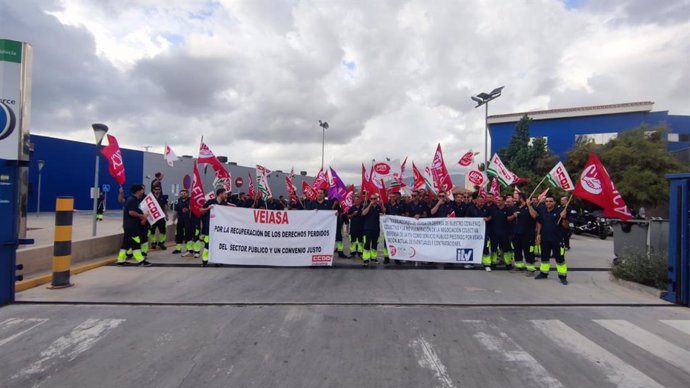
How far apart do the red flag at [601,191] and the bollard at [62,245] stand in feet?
33.5

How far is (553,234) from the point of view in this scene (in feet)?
28.8

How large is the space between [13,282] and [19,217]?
40.4 inches

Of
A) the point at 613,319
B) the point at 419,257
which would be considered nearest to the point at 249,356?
the point at 613,319

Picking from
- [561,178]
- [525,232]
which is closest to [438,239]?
[525,232]

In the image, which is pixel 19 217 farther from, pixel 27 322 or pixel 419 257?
pixel 419 257

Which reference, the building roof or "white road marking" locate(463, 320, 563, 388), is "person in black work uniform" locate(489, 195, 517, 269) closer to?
"white road marking" locate(463, 320, 563, 388)

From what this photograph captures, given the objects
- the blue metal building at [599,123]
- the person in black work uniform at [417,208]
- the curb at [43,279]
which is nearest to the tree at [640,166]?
the blue metal building at [599,123]

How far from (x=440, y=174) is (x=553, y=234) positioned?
13.4ft

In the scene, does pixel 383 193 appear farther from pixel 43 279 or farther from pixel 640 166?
pixel 640 166

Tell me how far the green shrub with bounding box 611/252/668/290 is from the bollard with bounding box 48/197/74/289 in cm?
1089

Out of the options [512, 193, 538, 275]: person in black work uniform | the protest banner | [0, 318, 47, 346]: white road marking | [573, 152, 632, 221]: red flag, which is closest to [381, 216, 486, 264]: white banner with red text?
[512, 193, 538, 275]: person in black work uniform

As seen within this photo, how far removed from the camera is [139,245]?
9.73 metres

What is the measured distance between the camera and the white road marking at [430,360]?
389 cm

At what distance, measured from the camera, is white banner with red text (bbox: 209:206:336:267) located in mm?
9742
